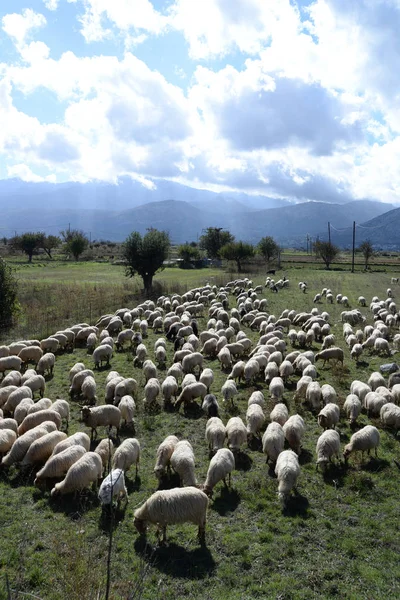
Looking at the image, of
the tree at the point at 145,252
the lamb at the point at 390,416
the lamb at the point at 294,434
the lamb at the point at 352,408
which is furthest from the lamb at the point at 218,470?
the tree at the point at 145,252

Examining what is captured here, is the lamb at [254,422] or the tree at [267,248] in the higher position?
the tree at [267,248]

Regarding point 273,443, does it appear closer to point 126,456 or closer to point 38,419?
point 126,456

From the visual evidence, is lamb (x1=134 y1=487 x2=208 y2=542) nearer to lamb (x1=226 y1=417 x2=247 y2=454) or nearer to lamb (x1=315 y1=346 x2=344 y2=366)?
lamb (x1=226 y1=417 x2=247 y2=454)

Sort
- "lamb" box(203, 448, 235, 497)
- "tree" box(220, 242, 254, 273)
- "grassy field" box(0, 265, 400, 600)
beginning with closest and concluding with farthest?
"grassy field" box(0, 265, 400, 600), "lamb" box(203, 448, 235, 497), "tree" box(220, 242, 254, 273)

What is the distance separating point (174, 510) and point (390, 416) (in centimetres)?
722

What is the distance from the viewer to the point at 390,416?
1137 cm

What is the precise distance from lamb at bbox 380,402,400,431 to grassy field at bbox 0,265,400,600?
1.47ft

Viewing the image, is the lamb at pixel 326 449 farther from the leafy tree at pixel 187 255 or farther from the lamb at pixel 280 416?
the leafy tree at pixel 187 255

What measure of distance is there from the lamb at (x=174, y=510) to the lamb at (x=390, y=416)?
21.8ft

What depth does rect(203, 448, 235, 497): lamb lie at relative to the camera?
27.8 ft

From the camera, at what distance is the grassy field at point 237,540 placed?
20.7 ft

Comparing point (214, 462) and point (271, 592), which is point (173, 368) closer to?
point (214, 462)

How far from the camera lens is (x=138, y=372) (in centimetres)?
1722

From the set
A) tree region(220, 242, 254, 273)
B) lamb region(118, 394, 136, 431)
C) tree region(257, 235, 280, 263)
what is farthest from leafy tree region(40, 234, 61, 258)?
lamb region(118, 394, 136, 431)
